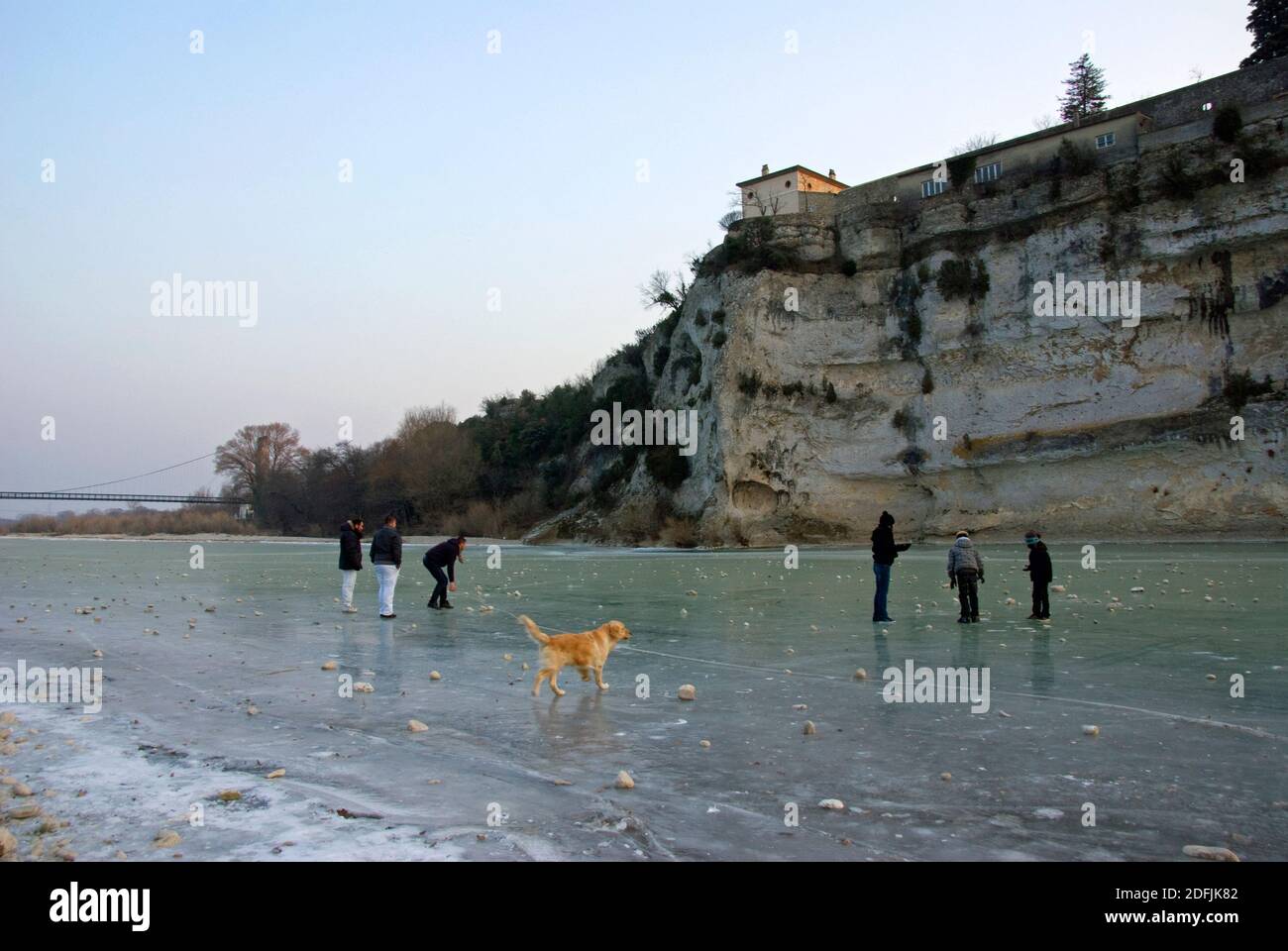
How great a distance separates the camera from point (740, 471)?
2026 inches

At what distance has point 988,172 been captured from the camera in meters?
51.6

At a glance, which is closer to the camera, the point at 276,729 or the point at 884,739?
the point at 884,739

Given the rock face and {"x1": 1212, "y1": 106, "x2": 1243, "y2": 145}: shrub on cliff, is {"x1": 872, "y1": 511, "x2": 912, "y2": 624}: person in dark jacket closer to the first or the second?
the rock face

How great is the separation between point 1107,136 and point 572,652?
50.2 metres

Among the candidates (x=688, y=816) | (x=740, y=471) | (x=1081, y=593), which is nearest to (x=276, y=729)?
(x=688, y=816)

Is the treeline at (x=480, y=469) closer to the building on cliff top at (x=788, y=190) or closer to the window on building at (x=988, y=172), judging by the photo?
the building on cliff top at (x=788, y=190)

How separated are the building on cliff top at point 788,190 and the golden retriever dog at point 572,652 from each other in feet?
176

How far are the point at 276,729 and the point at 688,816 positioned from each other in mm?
3883

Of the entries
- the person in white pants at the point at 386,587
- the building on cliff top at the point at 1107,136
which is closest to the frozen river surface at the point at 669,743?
the person in white pants at the point at 386,587

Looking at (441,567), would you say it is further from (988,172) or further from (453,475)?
(453,475)

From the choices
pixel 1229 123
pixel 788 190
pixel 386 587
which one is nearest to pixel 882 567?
pixel 386 587

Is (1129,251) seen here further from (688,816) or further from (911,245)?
(688,816)

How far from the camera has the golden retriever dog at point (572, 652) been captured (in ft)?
27.9

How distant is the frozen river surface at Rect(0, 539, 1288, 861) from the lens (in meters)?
4.62
